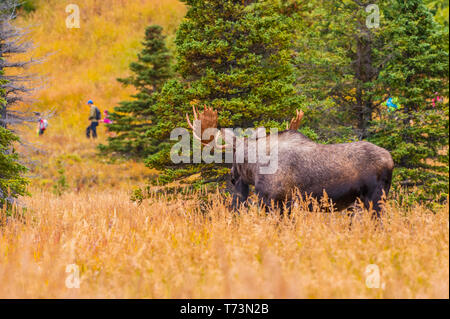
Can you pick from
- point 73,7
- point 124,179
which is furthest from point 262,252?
point 73,7

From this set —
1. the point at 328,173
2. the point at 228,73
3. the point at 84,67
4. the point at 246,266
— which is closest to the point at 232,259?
the point at 246,266

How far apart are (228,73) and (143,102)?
8.00m

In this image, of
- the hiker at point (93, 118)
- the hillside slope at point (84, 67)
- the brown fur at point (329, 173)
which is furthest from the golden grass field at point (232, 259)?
the hiker at point (93, 118)

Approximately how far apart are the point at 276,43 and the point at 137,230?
18.9 ft

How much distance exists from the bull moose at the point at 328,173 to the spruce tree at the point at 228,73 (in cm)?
247

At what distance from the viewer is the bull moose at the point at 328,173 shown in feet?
20.4

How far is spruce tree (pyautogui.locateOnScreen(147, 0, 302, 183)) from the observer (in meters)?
9.27

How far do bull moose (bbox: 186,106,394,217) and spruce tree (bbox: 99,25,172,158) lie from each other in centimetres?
1077

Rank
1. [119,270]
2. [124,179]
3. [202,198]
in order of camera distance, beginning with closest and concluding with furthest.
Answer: [119,270] → [202,198] → [124,179]

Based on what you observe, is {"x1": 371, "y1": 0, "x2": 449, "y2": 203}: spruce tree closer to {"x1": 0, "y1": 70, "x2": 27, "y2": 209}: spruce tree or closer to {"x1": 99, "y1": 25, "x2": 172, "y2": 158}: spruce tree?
{"x1": 0, "y1": 70, "x2": 27, "y2": 209}: spruce tree

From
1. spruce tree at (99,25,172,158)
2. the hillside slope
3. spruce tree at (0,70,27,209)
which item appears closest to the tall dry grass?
spruce tree at (0,70,27,209)

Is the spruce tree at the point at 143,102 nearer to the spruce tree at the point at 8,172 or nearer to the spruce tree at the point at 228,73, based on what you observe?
the spruce tree at the point at 228,73
